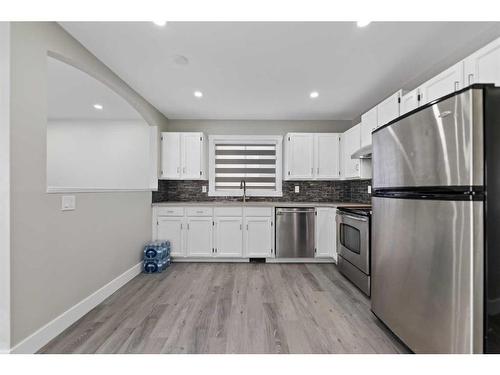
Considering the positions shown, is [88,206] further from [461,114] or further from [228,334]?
[461,114]

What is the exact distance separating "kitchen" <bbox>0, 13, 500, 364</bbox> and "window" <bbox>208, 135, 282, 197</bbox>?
0.19 meters

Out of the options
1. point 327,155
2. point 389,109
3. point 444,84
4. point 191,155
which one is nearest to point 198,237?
point 191,155

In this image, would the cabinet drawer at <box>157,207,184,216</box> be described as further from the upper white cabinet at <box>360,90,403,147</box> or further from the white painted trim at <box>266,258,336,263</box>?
the upper white cabinet at <box>360,90,403,147</box>

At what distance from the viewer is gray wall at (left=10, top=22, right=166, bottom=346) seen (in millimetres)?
1473

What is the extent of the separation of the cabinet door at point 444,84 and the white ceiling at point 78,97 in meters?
3.29

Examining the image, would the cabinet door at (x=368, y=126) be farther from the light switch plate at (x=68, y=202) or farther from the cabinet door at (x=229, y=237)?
the light switch plate at (x=68, y=202)

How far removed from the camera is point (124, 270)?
9.17 feet

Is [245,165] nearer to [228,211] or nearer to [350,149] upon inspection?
[228,211]

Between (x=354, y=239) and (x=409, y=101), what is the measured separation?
156 cm

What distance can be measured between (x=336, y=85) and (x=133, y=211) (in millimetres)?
2979

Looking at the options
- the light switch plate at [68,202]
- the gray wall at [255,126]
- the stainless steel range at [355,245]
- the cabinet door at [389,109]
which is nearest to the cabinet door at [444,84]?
the cabinet door at [389,109]

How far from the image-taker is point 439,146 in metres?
1.28

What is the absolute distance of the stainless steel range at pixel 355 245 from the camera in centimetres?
246

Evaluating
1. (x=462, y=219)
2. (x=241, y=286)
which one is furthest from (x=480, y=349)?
(x=241, y=286)
